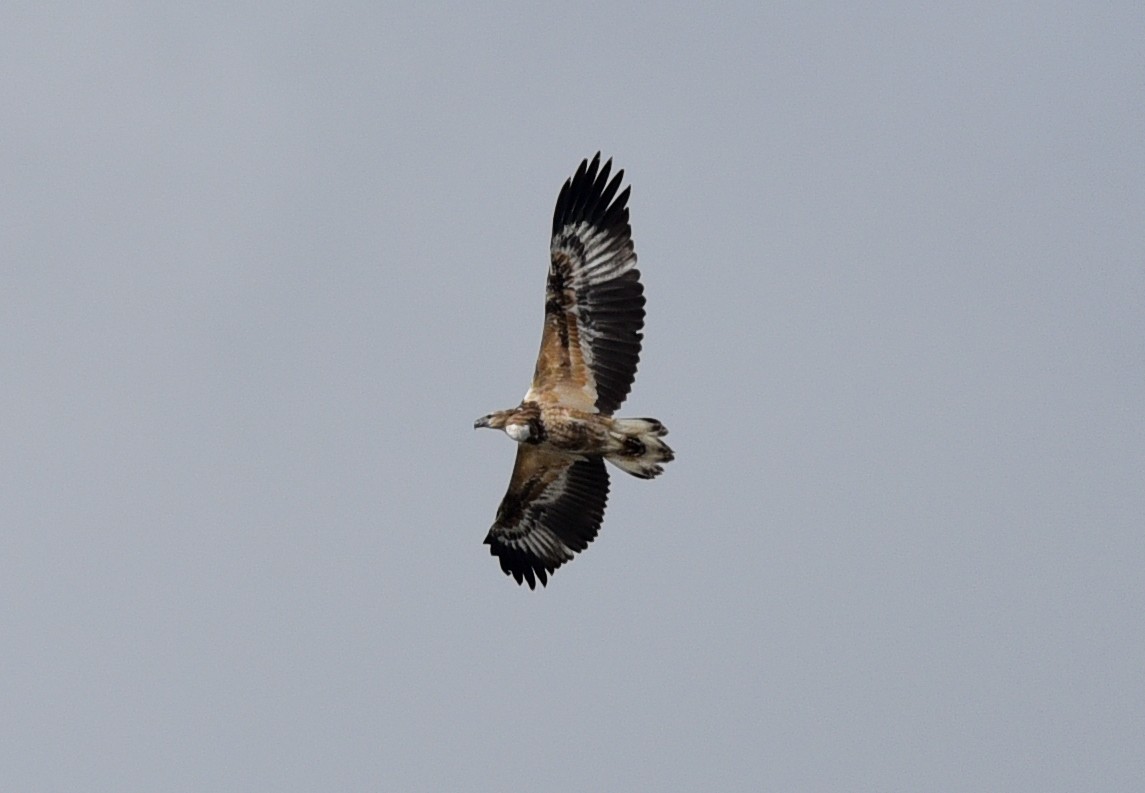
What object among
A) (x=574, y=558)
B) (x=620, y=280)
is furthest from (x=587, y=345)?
(x=574, y=558)

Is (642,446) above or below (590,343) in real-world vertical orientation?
below

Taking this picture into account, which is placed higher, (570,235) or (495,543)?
(570,235)

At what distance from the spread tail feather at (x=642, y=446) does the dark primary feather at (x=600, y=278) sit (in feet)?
1.30

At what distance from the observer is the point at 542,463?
23453 mm

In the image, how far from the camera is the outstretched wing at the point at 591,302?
72.9 ft

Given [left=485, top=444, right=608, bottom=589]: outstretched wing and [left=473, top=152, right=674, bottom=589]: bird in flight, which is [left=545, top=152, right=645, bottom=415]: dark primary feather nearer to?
[left=473, top=152, right=674, bottom=589]: bird in flight

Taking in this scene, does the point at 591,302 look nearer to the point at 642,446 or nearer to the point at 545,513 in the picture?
the point at 642,446

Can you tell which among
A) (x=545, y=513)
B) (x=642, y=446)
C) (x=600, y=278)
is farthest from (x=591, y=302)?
(x=545, y=513)

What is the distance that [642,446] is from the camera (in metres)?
22.0

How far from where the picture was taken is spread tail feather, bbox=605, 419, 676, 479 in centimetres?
2188

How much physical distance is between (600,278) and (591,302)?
0.25m

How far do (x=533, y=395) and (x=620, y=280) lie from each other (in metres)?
1.42

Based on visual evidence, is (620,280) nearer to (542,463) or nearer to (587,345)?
(587,345)

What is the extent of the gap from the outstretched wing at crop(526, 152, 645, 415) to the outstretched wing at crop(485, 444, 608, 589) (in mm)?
996
